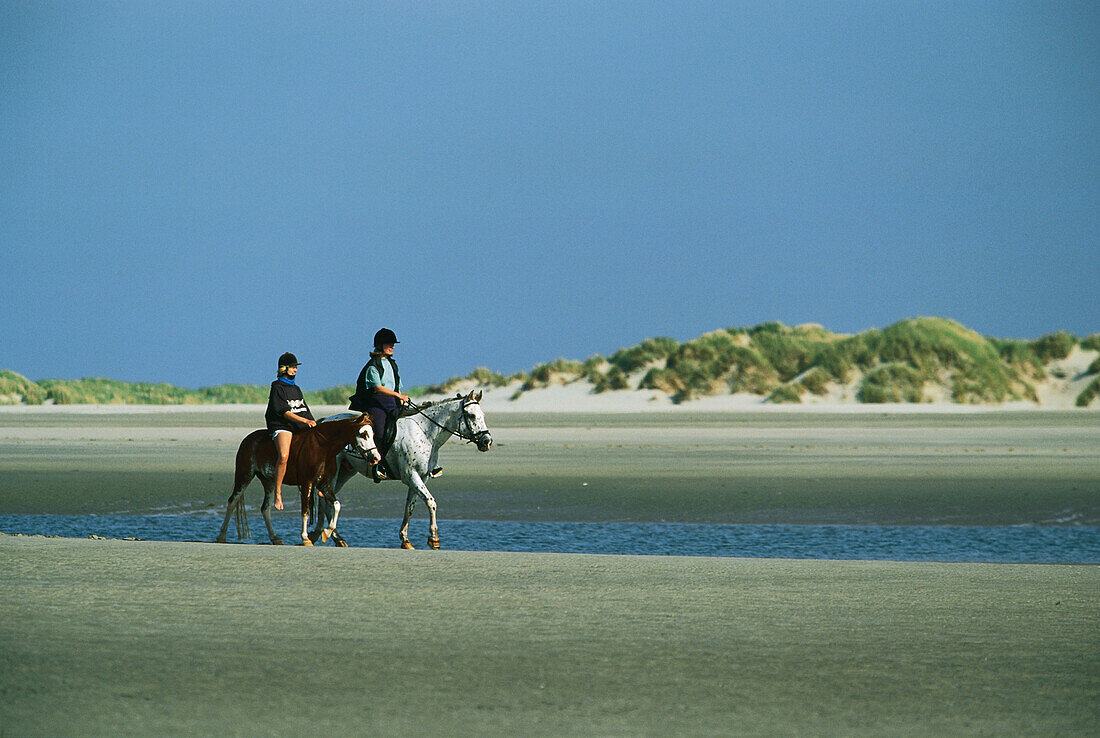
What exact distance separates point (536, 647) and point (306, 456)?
22.0ft

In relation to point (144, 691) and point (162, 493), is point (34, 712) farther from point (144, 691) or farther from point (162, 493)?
point (162, 493)

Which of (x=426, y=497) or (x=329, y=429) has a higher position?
(x=329, y=429)

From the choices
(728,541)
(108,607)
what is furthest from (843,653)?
(728,541)

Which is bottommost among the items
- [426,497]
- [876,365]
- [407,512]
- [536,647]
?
[536,647]

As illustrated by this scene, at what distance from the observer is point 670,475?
23156 millimetres

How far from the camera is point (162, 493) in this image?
20266mm

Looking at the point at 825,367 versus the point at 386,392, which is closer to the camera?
the point at 386,392

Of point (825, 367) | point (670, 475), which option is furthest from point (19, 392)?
point (670, 475)

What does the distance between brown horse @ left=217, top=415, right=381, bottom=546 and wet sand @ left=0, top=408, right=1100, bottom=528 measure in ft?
13.5

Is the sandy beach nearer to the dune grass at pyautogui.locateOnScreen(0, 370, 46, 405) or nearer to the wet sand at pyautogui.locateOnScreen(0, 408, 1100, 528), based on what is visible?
the wet sand at pyautogui.locateOnScreen(0, 408, 1100, 528)

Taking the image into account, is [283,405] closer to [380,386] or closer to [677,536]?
[380,386]

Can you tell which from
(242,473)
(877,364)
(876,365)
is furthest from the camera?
(877,364)

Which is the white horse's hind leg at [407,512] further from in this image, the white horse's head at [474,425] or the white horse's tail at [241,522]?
the white horse's tail at [241,522]

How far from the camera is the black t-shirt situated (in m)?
13.1
